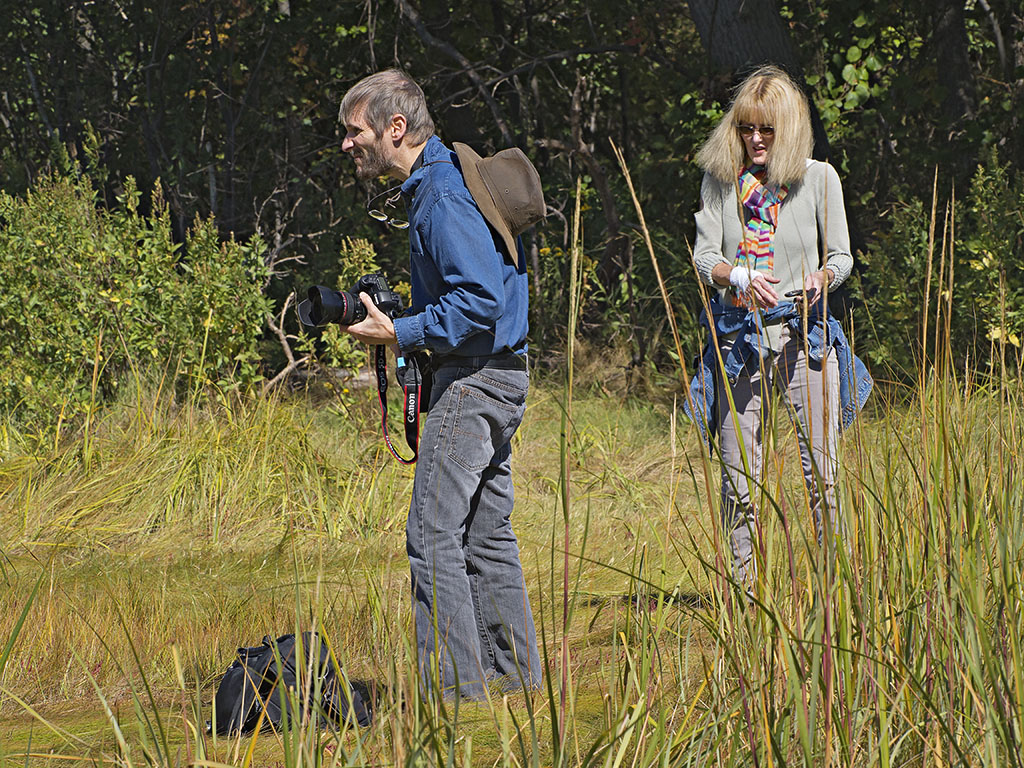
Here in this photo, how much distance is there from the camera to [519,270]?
9.96ft

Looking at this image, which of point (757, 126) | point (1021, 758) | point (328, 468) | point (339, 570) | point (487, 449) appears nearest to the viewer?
point (1021, 758)

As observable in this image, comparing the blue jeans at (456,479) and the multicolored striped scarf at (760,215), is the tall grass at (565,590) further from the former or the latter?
the multicolored striped scarf at (760,215)

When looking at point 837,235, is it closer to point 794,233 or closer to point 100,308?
point 794,233

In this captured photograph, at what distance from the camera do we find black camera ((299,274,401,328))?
2.88 meters

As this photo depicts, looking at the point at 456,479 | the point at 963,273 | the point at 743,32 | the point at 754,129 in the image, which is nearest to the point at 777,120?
the point at 754,129

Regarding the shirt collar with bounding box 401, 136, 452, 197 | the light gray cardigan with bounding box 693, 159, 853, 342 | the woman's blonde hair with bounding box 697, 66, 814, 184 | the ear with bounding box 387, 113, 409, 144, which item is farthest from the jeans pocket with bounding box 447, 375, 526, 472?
the woman's blonde hair with bounding box 697, 66, 814, 184

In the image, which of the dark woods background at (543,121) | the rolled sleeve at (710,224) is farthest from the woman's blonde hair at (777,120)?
the dark woods background at (543,121)

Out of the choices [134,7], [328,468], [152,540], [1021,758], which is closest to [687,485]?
[328,468]

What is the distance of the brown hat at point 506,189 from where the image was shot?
290cm

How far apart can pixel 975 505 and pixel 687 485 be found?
3778 mm

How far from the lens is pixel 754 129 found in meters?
3.49

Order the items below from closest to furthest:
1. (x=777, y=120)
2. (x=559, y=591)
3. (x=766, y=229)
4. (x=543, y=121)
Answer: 1. (x=777, y=120)
2. (x=766, y=229)
3. (x=559, y=591)
4. (x=543, y=121)

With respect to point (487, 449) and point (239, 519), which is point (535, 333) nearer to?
point (239, 519)

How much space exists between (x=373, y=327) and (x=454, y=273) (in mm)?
254
